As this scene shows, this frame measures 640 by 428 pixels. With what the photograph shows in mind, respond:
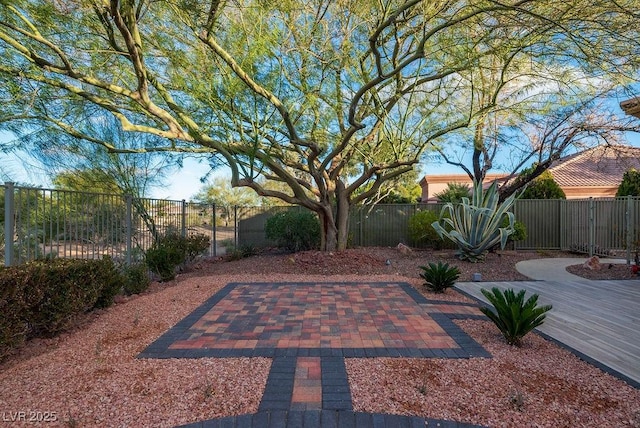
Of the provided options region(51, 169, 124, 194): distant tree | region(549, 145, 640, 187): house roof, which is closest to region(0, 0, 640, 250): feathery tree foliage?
region(51, 169, 124, 194): distant tree

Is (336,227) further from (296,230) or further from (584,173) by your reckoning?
(584,173)

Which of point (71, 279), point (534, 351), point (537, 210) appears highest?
point (537, 210)

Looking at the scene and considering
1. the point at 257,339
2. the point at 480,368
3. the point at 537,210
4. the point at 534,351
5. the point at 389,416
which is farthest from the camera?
the point at 537,210

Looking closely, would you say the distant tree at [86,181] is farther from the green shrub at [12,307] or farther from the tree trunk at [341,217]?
the tree trunk at [341,217]

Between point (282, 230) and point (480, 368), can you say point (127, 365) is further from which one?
point (282, 230)

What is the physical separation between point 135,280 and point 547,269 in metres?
9.49

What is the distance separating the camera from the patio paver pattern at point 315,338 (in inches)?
105

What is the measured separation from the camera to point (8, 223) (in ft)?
15.4

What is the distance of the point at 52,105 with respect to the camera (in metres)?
7.05

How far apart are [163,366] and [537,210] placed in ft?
46.4

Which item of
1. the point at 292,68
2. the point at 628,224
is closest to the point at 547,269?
the point at 628,224

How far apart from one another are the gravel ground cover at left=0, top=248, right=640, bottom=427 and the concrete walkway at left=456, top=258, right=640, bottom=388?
272 mm

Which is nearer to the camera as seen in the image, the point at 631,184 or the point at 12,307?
the point at 12,307

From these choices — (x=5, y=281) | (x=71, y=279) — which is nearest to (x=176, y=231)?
(x=71, y=279)
